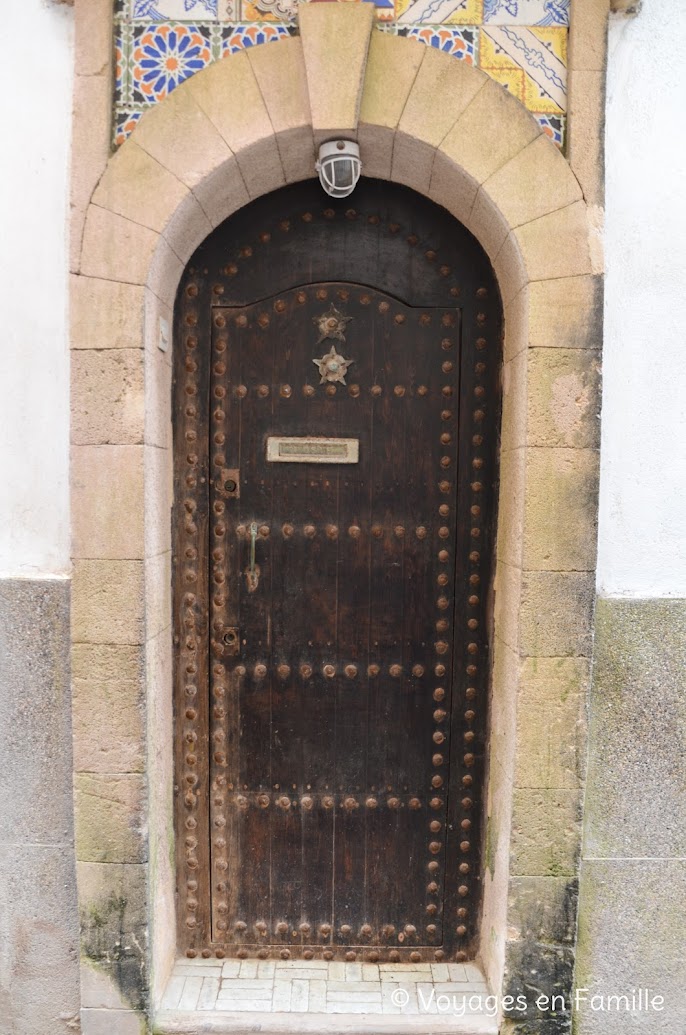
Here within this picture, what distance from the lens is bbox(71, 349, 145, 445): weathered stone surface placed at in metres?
2.25

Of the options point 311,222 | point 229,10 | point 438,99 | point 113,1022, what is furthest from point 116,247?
point 113,1022

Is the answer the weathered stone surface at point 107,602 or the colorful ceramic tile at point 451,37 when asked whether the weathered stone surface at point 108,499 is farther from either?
the colorful ceramic tile at point 451,37

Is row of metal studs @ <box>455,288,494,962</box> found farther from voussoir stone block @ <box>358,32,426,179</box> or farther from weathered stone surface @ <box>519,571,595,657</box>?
voussoir stone block @ <box>358,32,426,179</box>

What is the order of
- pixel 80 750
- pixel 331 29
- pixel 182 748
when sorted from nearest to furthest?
pixel 331 29 → pixel 80 750 → pixel 182 748

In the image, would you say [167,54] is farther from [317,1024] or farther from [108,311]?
[317,1024]

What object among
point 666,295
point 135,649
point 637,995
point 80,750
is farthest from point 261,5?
point 637,995

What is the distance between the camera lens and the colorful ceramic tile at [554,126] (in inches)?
89.0

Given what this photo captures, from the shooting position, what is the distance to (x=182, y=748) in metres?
2.62

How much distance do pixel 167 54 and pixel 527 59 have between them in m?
1.18

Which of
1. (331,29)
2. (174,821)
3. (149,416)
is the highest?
(331,29)

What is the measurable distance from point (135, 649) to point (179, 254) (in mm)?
1385

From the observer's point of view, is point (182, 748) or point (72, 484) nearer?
point (72, 484)

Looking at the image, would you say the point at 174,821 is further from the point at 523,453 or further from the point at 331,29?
the point at 331,29

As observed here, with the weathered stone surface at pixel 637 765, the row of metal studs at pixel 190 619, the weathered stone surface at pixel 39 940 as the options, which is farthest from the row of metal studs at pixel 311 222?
the weathered stone surface at pixel 39 940
